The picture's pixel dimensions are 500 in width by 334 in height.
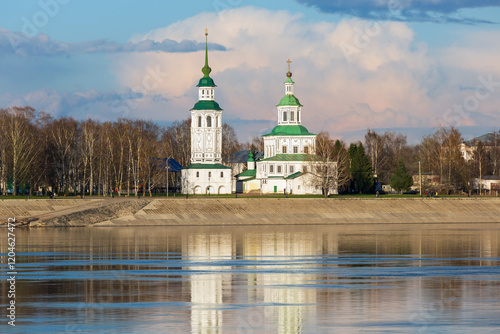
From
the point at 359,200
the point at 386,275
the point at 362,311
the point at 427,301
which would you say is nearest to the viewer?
the point at 362,311

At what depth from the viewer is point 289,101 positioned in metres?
119

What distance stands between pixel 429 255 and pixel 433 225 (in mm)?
33893

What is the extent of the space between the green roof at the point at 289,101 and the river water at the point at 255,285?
209 ft

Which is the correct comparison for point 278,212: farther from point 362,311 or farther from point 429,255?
point 362,311

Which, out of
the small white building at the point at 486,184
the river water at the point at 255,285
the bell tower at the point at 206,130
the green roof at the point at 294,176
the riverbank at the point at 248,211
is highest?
the bell tower at the point at 206,130

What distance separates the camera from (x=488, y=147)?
14775cm

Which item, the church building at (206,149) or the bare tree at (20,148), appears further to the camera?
the church building at (206,149)

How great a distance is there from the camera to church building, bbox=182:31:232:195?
11219cm

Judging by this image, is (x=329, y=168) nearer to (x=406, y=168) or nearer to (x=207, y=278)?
(x=406, y=168)

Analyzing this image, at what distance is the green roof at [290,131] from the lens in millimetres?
116875

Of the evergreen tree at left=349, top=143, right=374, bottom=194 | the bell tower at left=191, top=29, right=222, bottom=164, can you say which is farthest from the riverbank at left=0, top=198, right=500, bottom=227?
the bell tower at left=191, top=29, right=222, bottom=164

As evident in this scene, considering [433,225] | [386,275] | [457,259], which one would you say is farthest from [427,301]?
[433,225]

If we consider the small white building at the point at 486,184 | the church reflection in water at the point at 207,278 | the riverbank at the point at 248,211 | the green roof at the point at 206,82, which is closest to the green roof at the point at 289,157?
the green roof at the point at 206,82

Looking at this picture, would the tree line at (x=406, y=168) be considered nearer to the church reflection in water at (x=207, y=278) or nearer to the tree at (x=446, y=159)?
the tree at (x=446, y=159)
